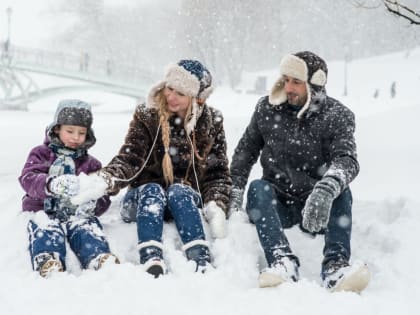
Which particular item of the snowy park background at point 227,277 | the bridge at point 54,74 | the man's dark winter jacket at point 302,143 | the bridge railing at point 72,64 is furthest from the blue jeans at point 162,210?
the bridge railing at point 72,64

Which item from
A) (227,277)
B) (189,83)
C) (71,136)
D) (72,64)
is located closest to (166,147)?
(189,83)

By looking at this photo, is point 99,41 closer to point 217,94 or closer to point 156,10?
point 156,10

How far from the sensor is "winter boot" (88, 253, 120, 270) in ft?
9.74

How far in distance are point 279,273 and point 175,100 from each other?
1542 mm

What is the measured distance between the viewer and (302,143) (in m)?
3.79

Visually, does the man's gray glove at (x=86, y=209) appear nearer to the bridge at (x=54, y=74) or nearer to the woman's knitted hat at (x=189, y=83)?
the woman's knitted hat at (x=189, y=83)

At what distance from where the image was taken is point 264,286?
9.22ft

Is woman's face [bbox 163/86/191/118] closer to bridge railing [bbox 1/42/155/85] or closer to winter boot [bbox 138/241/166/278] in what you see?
winter boot [bbox 138/241/166/278]

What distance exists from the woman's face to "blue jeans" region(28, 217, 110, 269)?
1.05 meters

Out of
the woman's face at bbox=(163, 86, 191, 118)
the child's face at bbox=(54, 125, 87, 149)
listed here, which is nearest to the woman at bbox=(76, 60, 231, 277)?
the woman's face at bbox=(163, 86, 191, 118)

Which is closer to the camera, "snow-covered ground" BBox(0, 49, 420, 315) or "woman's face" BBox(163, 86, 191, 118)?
"snow-covered ground" BBox(0, 49, 420, 315)

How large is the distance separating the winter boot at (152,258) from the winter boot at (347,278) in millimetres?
1001

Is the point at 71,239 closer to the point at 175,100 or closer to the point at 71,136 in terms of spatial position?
the point at 71,136

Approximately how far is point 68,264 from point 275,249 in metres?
1.35
